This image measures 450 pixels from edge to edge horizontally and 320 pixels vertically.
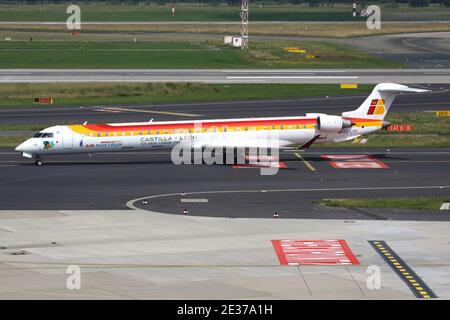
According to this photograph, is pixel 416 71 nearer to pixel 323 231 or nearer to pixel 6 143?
pixel 6 143

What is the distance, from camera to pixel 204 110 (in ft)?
338

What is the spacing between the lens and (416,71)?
135500 mm

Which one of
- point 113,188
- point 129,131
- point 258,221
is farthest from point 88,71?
point 258,221

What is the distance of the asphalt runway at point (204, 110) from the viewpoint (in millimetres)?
97375

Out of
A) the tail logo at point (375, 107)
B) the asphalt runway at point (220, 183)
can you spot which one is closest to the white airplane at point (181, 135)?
the asphalt runway at point (220, 183)

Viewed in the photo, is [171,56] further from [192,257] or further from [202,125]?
[192,257]

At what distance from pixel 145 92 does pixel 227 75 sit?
1716 cm

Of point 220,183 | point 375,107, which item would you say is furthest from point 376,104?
point 220,183

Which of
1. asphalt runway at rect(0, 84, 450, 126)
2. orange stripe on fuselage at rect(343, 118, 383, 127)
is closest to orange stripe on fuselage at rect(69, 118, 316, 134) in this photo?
orange stripe on fuselage at rect(343, 118, 383, 127)

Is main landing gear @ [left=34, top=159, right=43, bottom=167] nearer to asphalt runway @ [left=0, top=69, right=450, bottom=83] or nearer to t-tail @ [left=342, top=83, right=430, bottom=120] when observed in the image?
t-tail @ [left=342, top=83, right=430, bottom=120]

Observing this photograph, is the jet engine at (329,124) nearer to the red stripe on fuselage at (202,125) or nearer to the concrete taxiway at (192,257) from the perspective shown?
the red stripe on fuselage at (202,125)

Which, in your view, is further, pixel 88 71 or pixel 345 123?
pixel 88 71

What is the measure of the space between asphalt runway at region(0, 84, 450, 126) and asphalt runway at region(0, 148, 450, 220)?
17210 mm

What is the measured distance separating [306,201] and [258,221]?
6.90 meters
